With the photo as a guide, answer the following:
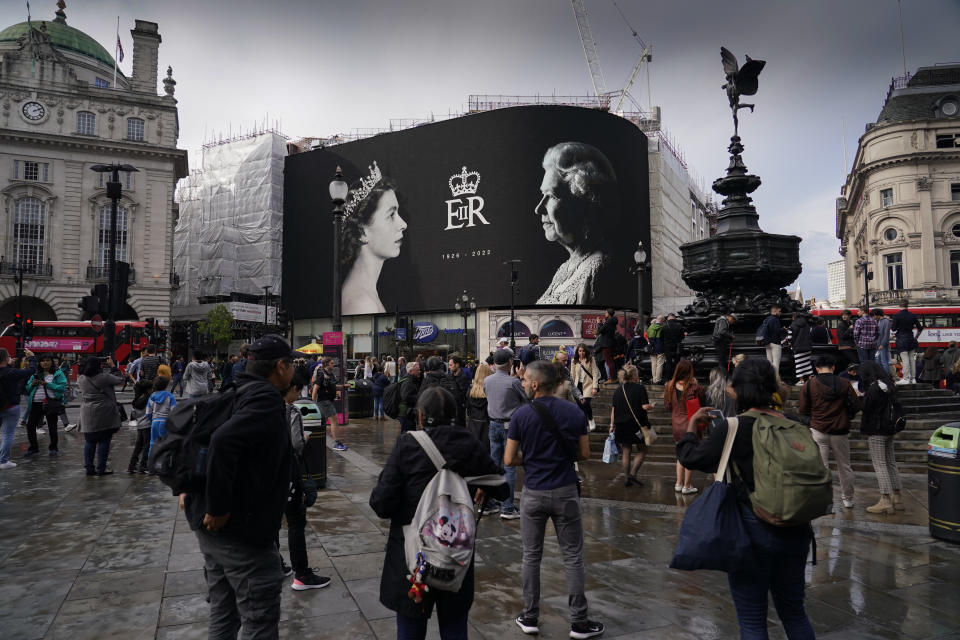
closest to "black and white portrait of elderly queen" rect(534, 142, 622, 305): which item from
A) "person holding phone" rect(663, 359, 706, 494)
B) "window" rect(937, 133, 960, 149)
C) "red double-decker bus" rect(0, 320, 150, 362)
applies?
"red double-decker bus" rect(0, 320, 150, 362)

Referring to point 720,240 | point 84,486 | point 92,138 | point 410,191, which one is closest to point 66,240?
point 92,138

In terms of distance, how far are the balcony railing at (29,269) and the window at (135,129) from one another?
1195 cm

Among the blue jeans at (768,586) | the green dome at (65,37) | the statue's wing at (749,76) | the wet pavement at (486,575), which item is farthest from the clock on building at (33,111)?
the blue jeans at (768,586)

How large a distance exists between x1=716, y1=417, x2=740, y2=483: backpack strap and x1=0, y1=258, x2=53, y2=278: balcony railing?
53.9 metres

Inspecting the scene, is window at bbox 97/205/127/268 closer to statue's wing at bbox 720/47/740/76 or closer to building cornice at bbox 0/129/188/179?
building cornice at bbox 0/129/188/179

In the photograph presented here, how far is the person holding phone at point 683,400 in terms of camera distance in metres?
8.11

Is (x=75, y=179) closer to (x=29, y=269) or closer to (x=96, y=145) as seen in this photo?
(x=96, y=145)

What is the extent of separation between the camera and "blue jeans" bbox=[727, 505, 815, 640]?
307 cm

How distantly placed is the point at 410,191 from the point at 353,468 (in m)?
43.2

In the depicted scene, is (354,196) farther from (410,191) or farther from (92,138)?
(92,138)

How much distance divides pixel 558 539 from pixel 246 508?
218 centimetres

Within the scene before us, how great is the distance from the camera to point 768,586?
3.20 meters

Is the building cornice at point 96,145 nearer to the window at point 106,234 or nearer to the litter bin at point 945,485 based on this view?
the window at point 106,234

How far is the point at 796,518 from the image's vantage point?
288 cm
